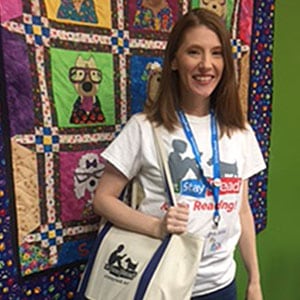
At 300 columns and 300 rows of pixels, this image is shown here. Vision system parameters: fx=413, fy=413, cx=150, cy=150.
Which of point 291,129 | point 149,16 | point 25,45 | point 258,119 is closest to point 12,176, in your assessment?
point 25,45

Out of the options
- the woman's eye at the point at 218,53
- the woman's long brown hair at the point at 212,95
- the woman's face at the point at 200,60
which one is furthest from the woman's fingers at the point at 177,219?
the woman's eye at the point at 218,53

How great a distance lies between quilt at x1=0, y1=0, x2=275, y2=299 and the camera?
3.56ft

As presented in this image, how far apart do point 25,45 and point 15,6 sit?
0.10 meters

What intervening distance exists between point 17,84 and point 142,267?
0.57 meters

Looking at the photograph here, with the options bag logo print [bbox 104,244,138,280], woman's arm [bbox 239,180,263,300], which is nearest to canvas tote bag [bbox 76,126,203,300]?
bag logo print [bbox 104,244,138,280]

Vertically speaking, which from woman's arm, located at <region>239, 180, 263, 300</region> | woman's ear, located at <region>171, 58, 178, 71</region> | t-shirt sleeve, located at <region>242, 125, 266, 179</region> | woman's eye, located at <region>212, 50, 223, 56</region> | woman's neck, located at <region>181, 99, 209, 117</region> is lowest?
woman's arm, located at <region>239, 180, 263, 300</region>

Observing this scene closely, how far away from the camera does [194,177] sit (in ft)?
3.66

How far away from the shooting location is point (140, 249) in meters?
1.03

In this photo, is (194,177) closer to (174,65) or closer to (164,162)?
(164,162)

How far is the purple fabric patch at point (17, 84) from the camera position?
3.45ft

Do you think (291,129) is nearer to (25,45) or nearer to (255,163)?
(255,163)

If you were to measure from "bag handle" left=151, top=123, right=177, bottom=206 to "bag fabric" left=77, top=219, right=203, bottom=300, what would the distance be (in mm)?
104

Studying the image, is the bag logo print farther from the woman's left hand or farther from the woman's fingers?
the woman's left hand

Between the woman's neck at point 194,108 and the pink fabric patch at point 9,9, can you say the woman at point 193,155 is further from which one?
the pink fabric patch at point 9,9
